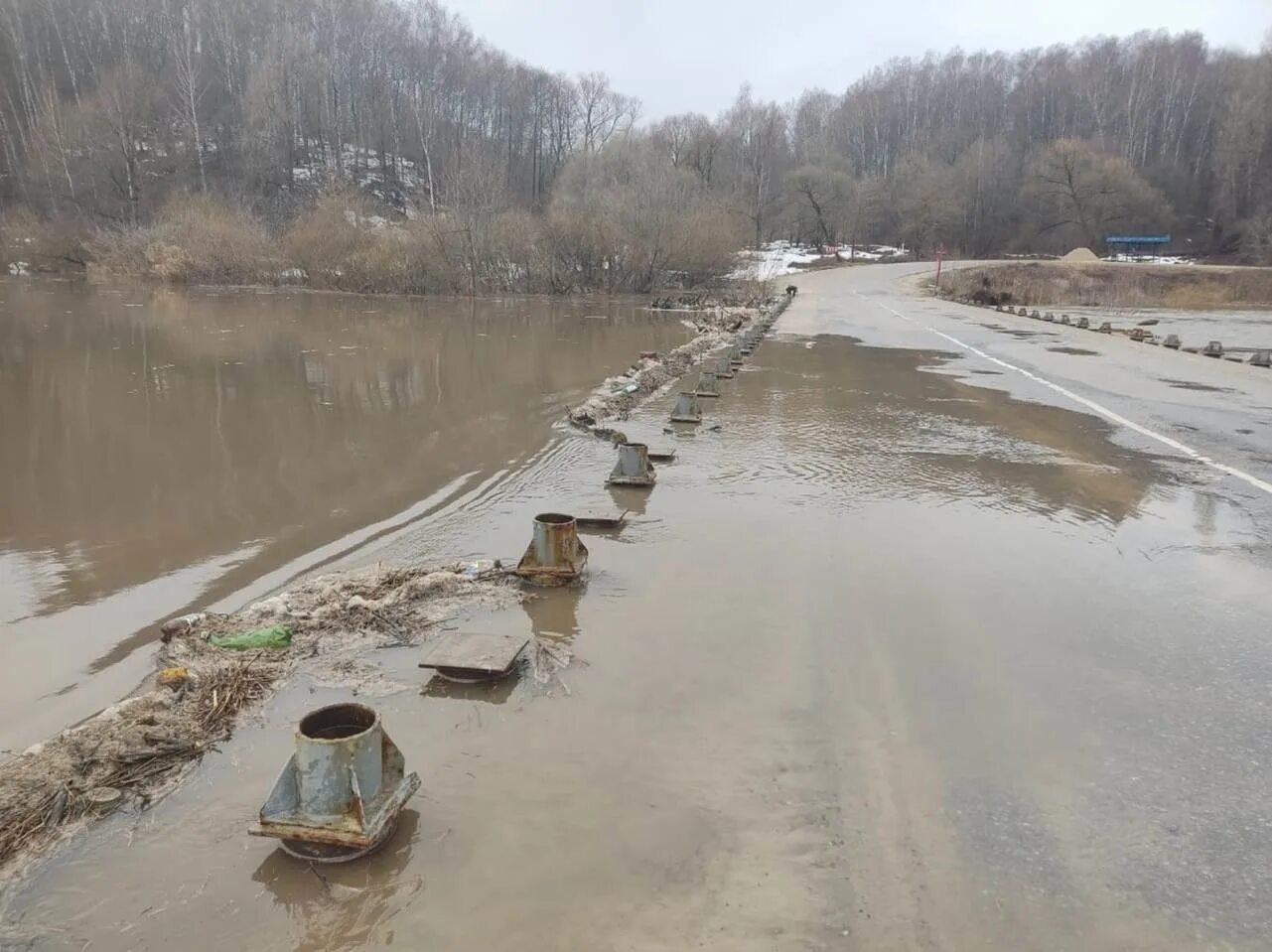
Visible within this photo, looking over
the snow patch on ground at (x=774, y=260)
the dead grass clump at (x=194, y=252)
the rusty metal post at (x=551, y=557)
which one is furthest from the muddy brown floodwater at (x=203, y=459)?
the snow patch on ground at (x=774, y=260)

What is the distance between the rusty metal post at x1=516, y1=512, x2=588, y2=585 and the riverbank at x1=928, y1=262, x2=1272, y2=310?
4839cm

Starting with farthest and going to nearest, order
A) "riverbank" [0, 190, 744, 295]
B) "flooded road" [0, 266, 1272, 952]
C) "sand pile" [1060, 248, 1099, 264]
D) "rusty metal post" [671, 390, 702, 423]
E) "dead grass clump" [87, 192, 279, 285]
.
Result: "sand pile" [1060, 248, 1099, 264] → "dead grass clump" [87, 192, 279, 285] → "riverbank" [0, 190, 744, 295] → "rusty metal post" [671, 390, 702, 423] → "flooded road" [0, 266, 1272, 952]

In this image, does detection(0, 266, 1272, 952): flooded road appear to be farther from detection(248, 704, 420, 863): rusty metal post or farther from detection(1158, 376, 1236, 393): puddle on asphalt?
detection(1158, 376, 1236, 393): puddle on asphalt

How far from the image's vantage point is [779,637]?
466 centimetres

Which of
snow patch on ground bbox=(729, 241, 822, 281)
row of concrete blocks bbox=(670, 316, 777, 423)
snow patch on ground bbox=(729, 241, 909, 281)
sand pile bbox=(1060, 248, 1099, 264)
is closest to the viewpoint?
row of concrete blocks bbox=(670, 316, 777, 423)

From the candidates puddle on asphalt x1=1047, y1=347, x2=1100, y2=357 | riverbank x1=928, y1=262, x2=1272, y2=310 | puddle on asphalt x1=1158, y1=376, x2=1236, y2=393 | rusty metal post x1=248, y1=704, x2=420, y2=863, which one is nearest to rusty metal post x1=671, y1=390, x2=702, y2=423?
rusty metal post x1=248, y1=704, x2=420, y2=863

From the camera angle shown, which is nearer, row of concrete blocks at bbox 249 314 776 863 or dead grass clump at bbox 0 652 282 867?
row of concrete blocks at bbox 249 314 776 863

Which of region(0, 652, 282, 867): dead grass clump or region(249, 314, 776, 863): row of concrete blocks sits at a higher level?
region(249, 314, 776, 863): row of concrete blocks

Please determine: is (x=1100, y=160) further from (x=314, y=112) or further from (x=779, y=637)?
(x=779, y=637)

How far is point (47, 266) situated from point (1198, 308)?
68.2m

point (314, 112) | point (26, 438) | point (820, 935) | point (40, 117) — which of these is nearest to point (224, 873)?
point (820, 935)

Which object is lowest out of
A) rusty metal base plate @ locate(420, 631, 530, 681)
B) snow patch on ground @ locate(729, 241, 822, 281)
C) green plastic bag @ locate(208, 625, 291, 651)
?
green plastic bag @ locate(208, 625, 291, 651)

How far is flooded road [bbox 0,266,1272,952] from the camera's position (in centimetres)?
265

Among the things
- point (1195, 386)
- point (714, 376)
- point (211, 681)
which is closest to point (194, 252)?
point (714, 376)
